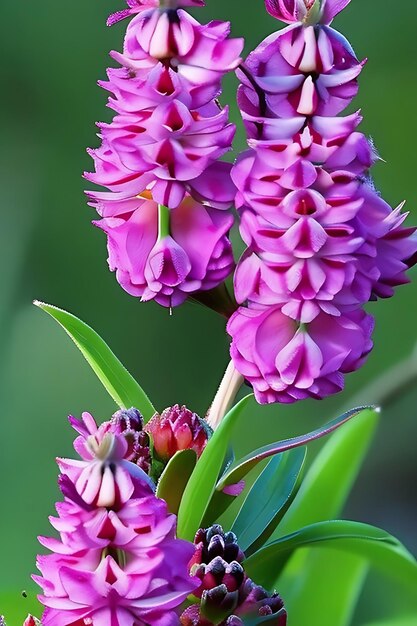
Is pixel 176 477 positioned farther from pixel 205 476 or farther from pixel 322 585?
pixel 322 585

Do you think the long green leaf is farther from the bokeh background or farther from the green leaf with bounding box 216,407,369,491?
the bokeh background

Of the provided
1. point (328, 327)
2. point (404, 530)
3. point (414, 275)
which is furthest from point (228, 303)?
point (404, 530)

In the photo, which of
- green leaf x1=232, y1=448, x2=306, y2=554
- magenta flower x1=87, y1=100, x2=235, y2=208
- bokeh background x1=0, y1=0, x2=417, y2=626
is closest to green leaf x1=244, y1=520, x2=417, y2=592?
green leaf x1=232, y1=448, x2=306, y2=554

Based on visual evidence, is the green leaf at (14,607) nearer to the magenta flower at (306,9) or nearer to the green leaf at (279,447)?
the green leaf at (279,447)

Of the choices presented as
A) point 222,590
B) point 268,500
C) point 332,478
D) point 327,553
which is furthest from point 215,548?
point 327,553

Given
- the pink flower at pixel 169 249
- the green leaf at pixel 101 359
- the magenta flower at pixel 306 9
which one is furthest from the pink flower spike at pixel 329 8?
the green leaf at pixel 101 359

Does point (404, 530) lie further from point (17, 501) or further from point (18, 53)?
point (18, 53)

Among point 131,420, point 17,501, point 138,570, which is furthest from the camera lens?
point 17,501
